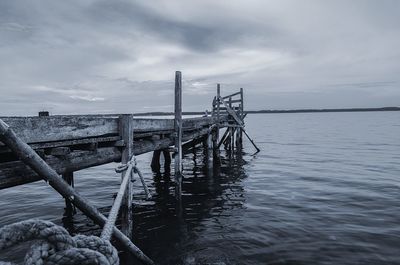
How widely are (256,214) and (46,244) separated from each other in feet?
25.9

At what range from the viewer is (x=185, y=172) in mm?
16531

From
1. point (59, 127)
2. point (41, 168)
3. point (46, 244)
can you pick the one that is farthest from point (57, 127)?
point (46, 244)

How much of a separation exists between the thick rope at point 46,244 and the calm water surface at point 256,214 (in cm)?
440

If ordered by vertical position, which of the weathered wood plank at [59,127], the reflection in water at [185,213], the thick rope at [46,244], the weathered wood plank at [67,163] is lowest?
the reflection in water at [185,213]

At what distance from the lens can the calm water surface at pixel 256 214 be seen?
259 inches

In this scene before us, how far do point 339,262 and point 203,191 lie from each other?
670 cm

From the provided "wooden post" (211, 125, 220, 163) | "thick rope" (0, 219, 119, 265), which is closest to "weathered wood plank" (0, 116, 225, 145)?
"thick rope" (0, 219, 119, 265)

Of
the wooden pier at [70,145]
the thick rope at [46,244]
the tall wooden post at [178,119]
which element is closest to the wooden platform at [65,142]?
the wooden pier at [70,145]

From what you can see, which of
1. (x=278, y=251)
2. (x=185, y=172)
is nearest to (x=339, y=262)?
(x=278, y=251)

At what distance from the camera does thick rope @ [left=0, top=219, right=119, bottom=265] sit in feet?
6.46

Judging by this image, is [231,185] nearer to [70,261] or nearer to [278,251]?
[278,251]

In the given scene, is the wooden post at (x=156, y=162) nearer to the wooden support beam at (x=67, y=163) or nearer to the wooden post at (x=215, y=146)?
the wooden post at (x=215, y=146)

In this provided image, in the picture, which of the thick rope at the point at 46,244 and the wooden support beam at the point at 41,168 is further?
the wooden support beam at the point at 41,168

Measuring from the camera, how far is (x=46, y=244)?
207 cm
